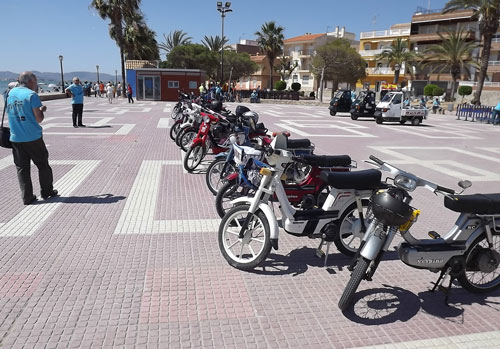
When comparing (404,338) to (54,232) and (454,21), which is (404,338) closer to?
(54,232)

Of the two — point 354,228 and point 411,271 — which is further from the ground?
point 354,228

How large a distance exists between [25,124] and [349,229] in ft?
14.6

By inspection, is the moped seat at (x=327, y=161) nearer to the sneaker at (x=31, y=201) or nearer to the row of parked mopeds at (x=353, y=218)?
the row of parked mopeds at (x=353, y=218)

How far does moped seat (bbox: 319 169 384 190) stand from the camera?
12.2 feet

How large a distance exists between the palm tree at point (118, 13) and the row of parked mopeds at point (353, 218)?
33752 mm

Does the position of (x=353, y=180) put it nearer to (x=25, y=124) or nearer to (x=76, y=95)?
(x=25, y=124)

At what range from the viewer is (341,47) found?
44.2m

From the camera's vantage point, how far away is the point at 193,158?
761cm

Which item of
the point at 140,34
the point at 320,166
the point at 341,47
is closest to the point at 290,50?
the point at 341,47

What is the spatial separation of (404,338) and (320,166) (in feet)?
7.38

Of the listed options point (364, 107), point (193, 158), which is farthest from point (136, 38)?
point (193, 158)

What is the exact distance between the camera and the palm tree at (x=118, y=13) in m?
33.2

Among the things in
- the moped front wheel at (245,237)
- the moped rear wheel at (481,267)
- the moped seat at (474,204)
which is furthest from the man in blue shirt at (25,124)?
the moped rear wheel at (481,267)

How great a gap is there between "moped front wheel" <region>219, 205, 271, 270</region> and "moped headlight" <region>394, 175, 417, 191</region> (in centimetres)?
125
